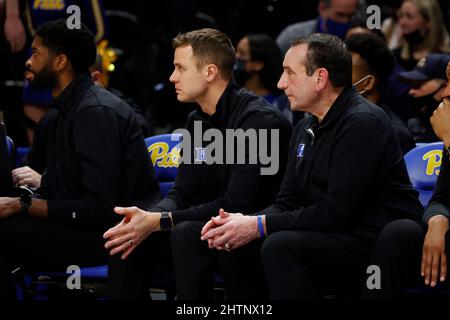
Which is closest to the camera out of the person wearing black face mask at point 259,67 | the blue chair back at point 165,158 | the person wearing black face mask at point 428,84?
the blue chair back at point 165,158

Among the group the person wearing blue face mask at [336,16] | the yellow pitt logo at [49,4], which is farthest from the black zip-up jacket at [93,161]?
the person wearing blue face mask at [336,16]

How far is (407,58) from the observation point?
601 cm

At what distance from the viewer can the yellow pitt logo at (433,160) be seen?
4027 mm

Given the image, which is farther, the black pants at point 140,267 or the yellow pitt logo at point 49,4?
the yellow pitt logo at point 49,4

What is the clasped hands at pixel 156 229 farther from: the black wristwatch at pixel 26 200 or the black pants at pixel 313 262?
the black wristwatch at pixel 26 200

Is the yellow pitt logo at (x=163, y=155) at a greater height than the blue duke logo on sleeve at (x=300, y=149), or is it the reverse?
the blue duke logo on sleeve at (x=300, y=149)

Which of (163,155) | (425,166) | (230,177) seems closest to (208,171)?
(230,177)

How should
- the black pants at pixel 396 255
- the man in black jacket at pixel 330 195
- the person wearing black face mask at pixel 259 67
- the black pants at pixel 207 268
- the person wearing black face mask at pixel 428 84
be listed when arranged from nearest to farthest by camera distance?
1. the black pants at pixel 396 255
2. the man in black jacket at pixel 330 195
3. the black pants at pixel 207 268
4. the person wearing black face mask at pixel 428 84
5. the person wearing black face mask at pixel 259 67

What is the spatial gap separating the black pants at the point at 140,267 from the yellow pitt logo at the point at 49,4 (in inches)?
108

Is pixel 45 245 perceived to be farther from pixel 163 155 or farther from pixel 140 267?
pixel 163 155

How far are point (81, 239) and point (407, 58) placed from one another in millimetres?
2858

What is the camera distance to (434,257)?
3367 millimetres

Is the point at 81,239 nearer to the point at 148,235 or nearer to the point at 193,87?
the point at 148,235
